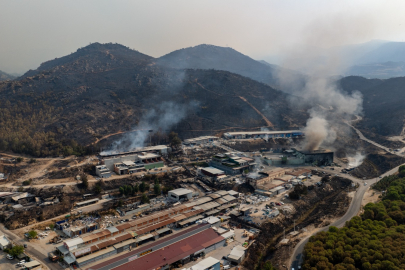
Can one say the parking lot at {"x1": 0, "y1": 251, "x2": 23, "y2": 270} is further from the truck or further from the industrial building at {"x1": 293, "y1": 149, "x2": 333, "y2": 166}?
the industrial building at {"x1": 293, "y1": 149, "x2": 333, "y2": 166}

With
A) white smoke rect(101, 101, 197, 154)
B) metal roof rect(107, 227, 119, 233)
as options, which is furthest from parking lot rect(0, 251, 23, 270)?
white smoke rect(101, 101, 197, 154)

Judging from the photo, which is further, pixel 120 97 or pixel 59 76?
pixel 59 76

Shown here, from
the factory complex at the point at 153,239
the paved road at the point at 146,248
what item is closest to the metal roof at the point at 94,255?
the factory complex at the point at 153,239

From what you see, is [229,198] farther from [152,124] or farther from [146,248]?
[152,124]

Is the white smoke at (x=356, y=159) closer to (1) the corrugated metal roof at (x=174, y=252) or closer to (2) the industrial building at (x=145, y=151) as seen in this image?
(2) the industrial building at (x=145, y=151)

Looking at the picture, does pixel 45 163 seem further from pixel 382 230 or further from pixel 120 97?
pixel 382 230

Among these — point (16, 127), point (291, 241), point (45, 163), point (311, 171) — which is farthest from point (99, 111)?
point (291, 241)
